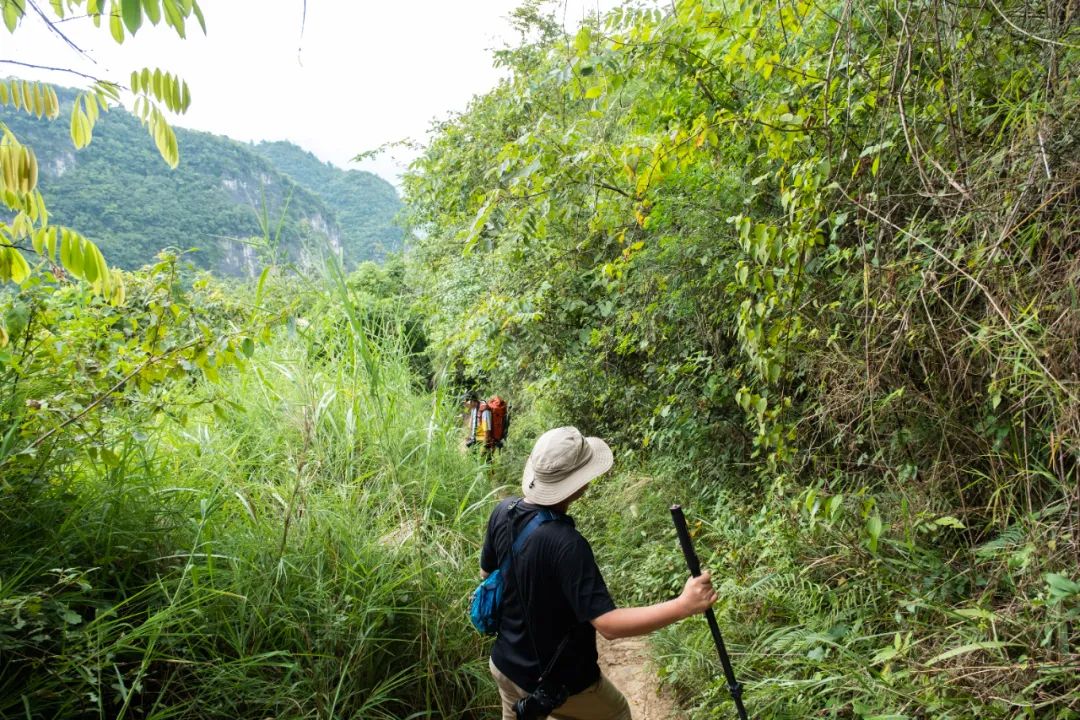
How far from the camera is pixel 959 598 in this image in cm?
273

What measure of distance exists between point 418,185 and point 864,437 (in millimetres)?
7743

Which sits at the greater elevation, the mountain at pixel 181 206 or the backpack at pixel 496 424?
the mountain at pixel 181 206

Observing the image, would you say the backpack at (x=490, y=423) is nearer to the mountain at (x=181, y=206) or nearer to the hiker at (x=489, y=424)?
the hiker at (x=489, y=424)

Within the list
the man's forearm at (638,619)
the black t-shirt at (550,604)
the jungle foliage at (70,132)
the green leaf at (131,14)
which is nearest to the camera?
the green leaf at (131,14)

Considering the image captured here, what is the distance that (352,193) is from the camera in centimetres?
2630

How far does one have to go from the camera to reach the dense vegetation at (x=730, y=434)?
7.74ft

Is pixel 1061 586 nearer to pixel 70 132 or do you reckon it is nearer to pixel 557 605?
pixel 557 605

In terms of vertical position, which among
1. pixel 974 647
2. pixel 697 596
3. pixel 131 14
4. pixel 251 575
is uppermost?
pixel 131 14

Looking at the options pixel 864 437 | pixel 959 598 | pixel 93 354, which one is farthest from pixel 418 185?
pixel 959 598

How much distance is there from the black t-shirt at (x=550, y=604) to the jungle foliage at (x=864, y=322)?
1112mm

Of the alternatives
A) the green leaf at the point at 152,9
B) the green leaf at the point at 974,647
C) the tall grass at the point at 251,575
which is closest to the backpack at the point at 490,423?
the tall grass at the point at 251,575

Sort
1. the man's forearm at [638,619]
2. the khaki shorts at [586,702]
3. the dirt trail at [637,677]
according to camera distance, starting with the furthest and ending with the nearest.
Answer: the dirt trail at [637,677]
the khaki shorts at [586,702]
the man's forearm at [638,619]

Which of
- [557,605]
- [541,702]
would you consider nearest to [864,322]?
[557,605]

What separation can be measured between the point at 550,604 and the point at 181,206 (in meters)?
12.8
